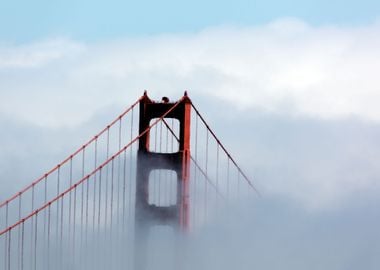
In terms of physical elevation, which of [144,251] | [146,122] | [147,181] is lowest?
[144,251]

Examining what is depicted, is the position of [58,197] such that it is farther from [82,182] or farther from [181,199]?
[181,199]

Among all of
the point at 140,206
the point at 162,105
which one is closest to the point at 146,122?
the point at 162,105

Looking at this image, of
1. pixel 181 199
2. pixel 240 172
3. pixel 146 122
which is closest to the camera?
pixel 181 199

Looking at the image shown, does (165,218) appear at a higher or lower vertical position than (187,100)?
lower

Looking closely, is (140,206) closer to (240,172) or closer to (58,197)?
(58,197)

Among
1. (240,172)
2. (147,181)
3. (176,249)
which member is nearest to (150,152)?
(147,181)

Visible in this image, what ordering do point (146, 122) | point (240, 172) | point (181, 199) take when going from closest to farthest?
point (181, 199) < point (146, 122) < point (240, 172)

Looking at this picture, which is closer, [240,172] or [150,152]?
[150,152]
